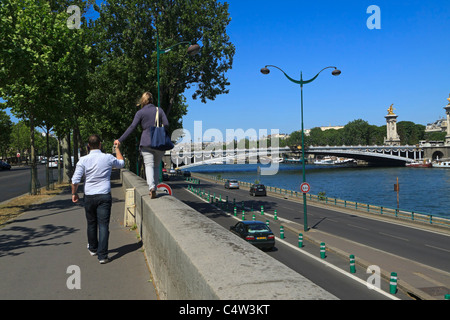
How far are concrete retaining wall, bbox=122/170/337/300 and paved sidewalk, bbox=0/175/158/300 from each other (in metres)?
0.46

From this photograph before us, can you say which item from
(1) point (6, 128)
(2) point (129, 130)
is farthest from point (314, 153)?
(2) point (129, 130)

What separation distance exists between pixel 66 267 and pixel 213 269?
3.61 meters

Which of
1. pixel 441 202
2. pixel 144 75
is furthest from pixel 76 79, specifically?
pixel 441 202

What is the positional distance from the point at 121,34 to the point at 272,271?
91.8 ft

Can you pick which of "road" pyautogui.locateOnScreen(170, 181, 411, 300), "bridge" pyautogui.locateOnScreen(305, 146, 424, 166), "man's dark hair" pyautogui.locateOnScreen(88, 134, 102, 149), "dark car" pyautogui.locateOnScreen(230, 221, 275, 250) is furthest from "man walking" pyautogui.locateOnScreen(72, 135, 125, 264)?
"bridge" pyautogui.locateOnScreen(305, 146, 424, 166)

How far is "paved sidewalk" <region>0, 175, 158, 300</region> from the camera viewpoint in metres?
Answer: 4.18

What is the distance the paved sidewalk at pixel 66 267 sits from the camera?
4.18 m

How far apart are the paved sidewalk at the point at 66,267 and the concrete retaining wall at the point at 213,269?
1.52ft

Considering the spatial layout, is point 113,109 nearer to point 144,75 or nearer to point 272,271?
point 144,75

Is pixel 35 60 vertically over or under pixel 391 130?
under

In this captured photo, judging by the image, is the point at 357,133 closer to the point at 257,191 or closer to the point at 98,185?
the point at 257,191

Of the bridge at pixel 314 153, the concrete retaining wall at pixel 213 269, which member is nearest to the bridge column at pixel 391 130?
the bridge at pixel 314 153

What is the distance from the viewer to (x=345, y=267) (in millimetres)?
14891

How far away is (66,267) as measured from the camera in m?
5.22
